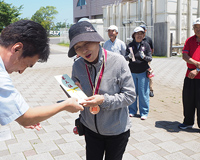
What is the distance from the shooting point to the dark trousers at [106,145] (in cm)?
227

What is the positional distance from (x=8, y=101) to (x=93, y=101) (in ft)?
2.46

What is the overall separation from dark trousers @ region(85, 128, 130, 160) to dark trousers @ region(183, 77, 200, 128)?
2.53 metres

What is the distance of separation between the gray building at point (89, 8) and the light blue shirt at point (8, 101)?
1595 inches

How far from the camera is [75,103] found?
172cm

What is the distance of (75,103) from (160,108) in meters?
4.67

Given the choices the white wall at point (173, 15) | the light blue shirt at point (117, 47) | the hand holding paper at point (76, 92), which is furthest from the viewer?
the white wall at point (173, 15)

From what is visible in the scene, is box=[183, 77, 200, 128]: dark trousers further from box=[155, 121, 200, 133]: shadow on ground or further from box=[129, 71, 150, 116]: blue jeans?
box=[129, 71, 150, 116]: blue jeans

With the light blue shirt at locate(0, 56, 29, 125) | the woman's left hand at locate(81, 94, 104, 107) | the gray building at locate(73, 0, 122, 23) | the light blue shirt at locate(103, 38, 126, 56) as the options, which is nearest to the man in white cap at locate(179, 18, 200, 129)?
the light blue shirt at locate(103, 38, 126, 56)

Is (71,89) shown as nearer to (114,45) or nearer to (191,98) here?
(191,98)

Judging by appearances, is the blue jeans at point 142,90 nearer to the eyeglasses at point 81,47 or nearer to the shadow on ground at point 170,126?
the shadow on ground at point 170,126

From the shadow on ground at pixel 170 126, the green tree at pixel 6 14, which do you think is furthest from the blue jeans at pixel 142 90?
the green tree at pixel 6 14

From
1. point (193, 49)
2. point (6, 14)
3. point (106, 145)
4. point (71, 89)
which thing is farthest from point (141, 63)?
point (6, 14)

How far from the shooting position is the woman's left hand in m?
1.88

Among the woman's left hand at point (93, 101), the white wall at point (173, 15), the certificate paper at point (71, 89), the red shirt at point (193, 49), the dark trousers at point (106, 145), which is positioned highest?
the white wall at point (173, 15)
